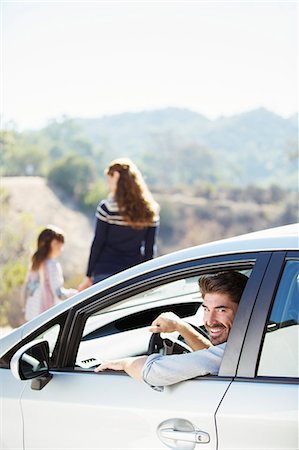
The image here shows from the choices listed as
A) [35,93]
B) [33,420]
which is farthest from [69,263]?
[33,420]

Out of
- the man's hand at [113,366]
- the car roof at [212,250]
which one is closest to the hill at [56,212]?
the car roof at [212,250]

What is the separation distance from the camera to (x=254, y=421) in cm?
243

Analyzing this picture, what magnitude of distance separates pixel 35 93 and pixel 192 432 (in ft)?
60.4

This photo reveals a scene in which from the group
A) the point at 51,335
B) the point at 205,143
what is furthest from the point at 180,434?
the point at 205,143

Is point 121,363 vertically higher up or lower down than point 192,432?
higher up

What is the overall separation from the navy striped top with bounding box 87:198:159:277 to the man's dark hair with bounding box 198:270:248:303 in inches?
111

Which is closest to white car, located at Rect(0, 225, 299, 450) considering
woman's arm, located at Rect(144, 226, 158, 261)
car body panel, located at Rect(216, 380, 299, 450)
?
car body panel, located at Rect(216, 380, 299, 450)

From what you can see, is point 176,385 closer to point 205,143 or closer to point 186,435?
point 186,435

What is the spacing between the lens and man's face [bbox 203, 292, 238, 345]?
2928 mm

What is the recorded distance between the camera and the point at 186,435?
256 cm

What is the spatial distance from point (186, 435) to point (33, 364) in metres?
0.66

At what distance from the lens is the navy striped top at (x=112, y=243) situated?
228 inches

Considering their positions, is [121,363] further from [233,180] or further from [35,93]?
[233,180]

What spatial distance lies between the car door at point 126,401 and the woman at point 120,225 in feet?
9.23
